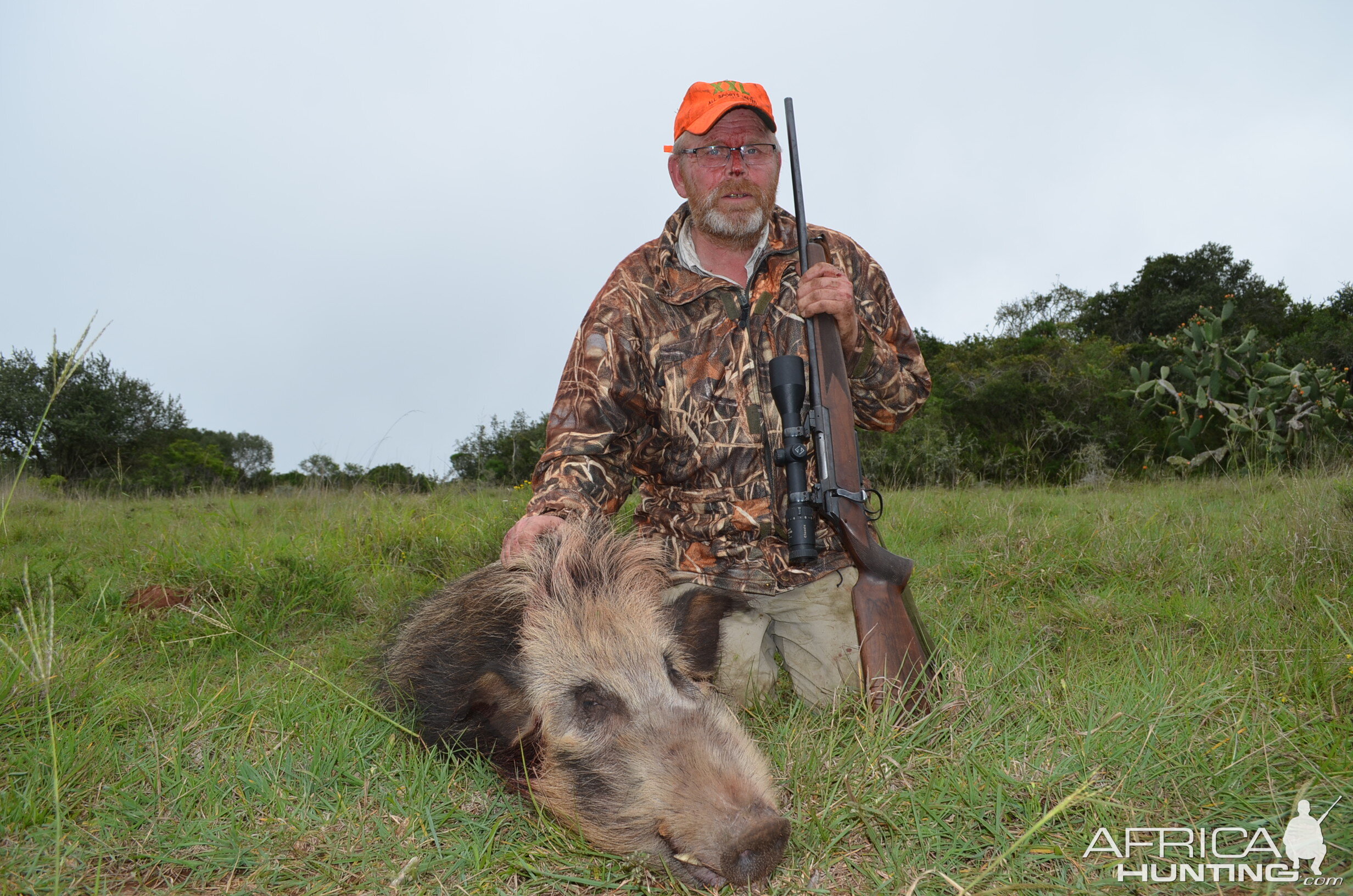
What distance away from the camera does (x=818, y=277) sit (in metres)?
3.46

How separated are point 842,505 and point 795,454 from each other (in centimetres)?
26

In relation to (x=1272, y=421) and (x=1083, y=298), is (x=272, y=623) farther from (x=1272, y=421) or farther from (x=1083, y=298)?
(x=1083, y=298)

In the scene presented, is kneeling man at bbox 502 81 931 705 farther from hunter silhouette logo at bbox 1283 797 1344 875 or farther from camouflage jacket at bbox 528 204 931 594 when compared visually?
hunter silhouette logo at bbox 1283 797 1344 875

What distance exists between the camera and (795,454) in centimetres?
327

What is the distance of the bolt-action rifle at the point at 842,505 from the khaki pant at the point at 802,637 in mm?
242

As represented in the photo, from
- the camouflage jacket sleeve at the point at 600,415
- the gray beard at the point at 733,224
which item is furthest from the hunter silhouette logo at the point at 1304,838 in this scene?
the gray beard at the point at 733,224

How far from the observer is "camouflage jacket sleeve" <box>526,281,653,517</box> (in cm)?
353

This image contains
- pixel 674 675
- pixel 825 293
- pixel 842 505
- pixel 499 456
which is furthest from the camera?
pixel 499 456

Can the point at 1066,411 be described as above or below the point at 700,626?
above

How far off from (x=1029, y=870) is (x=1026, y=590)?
2725 mm

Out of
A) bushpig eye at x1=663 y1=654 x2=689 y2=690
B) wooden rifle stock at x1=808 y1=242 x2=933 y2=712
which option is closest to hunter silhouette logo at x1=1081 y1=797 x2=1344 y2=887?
wooden rifle stock at x1=808 y1=242 x2=933 y2=712

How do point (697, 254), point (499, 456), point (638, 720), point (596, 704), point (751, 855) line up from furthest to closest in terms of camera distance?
point (499, 456) < point (697, 254) < point (596, 704) < point (638, 720) < point (751, 855)

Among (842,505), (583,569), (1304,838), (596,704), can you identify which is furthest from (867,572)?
(1304,838)

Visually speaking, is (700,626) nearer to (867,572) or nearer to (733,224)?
(867,572)
